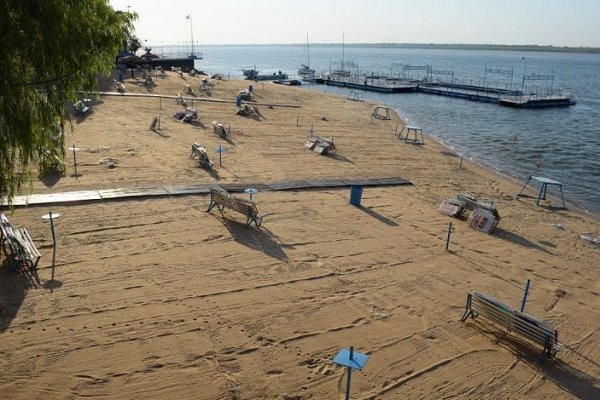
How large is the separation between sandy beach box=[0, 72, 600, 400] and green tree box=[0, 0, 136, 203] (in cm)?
268

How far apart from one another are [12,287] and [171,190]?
636 centimetres

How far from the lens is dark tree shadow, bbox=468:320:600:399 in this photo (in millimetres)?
7316

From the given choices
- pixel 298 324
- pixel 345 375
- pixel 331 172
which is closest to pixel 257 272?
pixel 298 324

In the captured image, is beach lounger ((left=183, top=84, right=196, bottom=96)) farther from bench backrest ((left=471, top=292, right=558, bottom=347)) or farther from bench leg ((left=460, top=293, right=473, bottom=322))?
bench backrest ((left=471, top=292, right=558, bottom=347))

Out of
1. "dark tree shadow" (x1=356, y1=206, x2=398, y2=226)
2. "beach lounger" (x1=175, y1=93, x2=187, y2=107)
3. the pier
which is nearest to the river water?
the pier

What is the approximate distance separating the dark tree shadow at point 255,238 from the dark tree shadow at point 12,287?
14.1 feet

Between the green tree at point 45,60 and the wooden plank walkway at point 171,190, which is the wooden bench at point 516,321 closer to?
the green tree at point 45,60

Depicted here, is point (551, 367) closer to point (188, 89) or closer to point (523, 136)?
point (523, 136)

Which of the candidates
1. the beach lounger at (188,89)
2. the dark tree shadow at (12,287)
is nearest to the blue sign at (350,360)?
the dark tree shadow at (12,287)

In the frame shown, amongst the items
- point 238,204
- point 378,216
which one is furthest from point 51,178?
point 378,216

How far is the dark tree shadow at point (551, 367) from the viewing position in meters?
7.32

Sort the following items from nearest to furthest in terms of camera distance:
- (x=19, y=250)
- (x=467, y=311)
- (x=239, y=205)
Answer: (x=467, y=311) < (x=19, y=250) < (x=239, y=205)

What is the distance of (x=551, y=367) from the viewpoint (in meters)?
7.75

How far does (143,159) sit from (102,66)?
12.5 m
